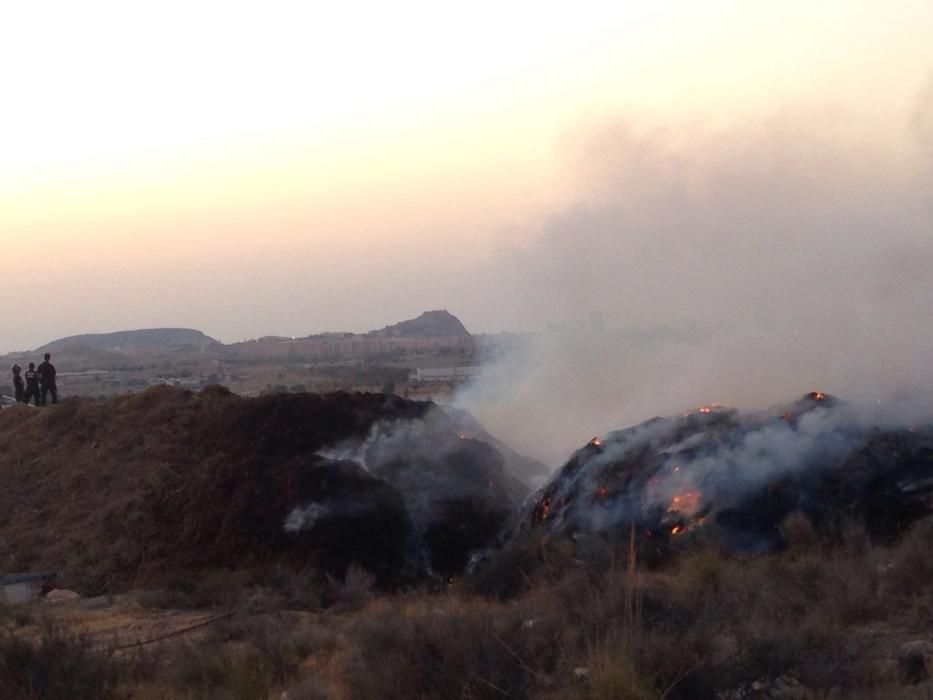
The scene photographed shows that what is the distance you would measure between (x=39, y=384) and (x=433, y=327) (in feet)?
329

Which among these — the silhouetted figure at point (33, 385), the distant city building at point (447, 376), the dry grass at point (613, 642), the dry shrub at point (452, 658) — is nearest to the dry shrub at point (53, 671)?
the dry grass at point (613, 642)

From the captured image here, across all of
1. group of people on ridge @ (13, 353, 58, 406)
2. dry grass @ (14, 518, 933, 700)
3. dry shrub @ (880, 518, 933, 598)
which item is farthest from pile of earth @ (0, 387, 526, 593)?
dry shrub @ (880, 518, 933, 598)

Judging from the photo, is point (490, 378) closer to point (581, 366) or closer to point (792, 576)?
point (581, 366)

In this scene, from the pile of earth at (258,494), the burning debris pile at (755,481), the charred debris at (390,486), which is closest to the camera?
the burning debris pile at (755,481)

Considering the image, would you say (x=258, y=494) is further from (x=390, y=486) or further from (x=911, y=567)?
(x=911, y=567)

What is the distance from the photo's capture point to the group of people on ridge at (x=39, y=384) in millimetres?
29953

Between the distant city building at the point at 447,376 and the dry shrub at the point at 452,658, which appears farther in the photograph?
the distant city building at the point at 447,376

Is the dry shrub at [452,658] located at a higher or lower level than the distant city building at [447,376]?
higher

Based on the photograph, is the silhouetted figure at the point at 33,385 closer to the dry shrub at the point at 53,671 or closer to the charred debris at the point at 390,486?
the charred debris at the point at 390,486

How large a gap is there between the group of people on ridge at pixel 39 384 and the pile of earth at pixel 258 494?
7.17 meters

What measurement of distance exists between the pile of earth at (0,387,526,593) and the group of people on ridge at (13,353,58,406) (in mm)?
7173

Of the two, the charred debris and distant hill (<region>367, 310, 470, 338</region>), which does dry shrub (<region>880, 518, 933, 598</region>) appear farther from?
distant hill (<region>367, 310, 470, 338</region>)

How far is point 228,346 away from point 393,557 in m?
143

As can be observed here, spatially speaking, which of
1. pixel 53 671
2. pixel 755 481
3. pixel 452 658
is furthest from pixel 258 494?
pixel 452 658
